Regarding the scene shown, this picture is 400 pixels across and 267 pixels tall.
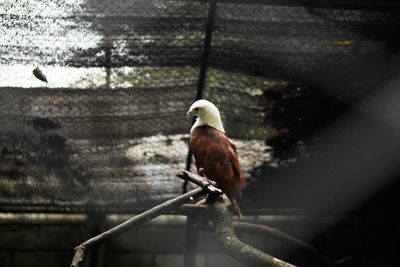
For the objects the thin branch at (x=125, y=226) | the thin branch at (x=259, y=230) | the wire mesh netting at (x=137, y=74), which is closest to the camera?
the thin branch at (x=125, y=226)

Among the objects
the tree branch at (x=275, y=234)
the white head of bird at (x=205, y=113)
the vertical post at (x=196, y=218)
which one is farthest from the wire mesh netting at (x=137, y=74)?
the tree branch at (x=275, y=234)

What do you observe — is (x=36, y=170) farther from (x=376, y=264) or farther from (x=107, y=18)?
(x=376, y=264)

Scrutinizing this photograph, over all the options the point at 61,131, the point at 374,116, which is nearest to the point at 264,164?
the point at 374,116

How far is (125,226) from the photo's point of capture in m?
0.93

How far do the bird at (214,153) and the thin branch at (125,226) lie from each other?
0.49 meters

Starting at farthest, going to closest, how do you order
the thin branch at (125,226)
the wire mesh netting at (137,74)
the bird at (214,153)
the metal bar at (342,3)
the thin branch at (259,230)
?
the bird at (214,153) → the wire mesh netting at (137,74) → the metal bar at (342,3) → the thin branch at (259,230) → the thin branch at (125,226)

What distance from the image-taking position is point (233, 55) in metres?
1.77

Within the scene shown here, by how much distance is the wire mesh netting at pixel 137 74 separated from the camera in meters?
1.50

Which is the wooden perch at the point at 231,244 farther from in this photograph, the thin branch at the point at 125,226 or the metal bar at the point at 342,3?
the metal bar at the point at 342,3

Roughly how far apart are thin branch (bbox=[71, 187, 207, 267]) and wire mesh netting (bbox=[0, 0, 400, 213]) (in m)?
0.84

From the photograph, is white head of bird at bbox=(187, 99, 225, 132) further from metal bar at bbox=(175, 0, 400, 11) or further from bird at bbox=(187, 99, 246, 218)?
metal bar at bbox=(175, 0, 400, 11)

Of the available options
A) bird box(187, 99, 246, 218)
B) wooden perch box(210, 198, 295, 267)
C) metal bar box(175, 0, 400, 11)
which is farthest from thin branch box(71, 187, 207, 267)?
metal bar box(175, 0, 400, 11)

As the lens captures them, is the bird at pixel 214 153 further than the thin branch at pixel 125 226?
Yes

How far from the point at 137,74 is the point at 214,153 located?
2.03 ft
